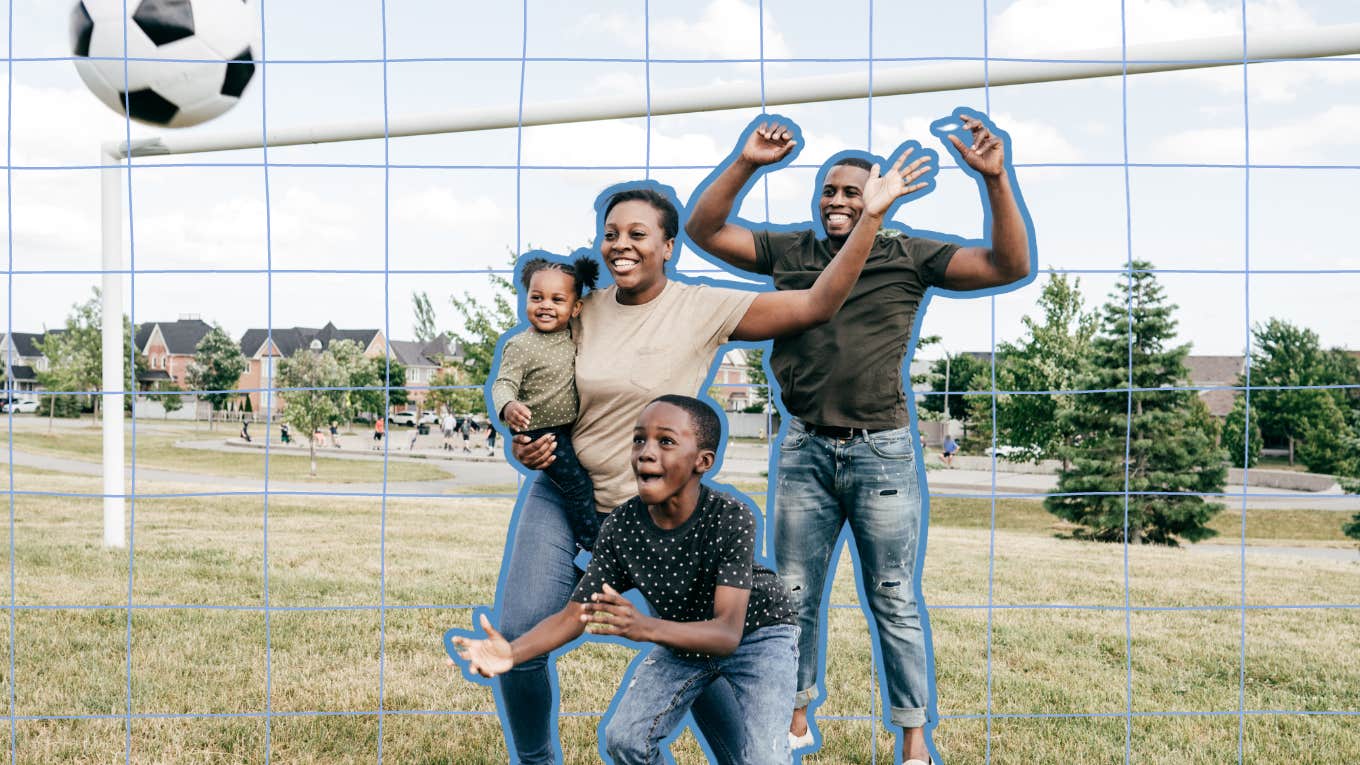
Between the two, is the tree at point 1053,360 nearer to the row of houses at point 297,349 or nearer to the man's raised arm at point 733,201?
the row of houses at point 297,349

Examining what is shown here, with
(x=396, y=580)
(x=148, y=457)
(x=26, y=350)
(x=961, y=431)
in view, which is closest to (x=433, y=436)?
(x=148, y=457)

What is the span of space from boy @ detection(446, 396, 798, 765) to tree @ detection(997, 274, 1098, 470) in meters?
11.0

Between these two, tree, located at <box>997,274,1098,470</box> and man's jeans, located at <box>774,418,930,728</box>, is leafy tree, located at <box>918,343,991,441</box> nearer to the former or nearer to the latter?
tree, located at <box>997,274,1098,470</box>

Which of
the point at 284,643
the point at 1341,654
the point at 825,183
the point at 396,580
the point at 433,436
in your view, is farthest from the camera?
the point at 433,436

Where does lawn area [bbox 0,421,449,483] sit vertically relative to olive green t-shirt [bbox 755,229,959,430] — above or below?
below

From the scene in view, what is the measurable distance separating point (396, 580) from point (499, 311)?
3792 mm

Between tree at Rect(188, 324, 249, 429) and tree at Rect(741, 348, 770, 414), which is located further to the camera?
tree at Rect(188, 324, 249, 429)

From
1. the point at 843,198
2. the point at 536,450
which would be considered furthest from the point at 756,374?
the point at 536,450

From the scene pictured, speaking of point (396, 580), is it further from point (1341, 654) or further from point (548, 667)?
point (1341, 654)

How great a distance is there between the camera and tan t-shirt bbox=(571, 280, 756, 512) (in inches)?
119

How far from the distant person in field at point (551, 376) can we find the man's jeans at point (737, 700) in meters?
0.50

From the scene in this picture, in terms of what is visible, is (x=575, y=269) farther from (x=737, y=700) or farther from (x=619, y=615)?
(x=737, y=700)

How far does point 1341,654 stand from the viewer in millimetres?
6301

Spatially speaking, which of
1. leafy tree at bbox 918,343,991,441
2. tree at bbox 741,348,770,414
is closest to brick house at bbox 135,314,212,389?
leafy tree at bbox 918,343,991,441
